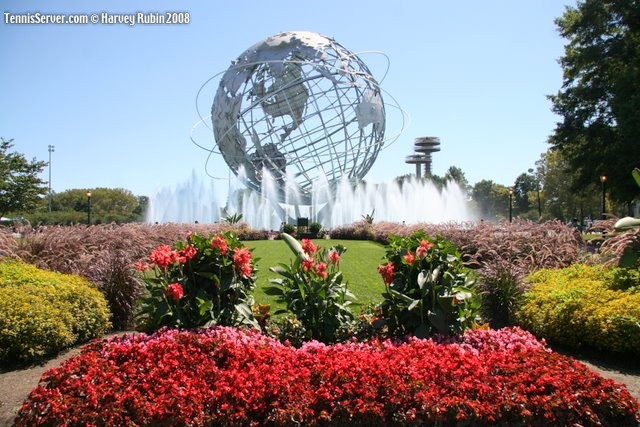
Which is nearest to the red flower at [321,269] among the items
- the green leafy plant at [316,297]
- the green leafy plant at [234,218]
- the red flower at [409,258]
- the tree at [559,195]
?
the green leafy plant at [316,297]

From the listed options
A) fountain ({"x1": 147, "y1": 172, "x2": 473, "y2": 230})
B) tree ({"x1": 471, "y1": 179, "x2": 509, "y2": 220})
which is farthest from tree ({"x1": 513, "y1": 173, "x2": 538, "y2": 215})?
fountain ({"x1": 147, "y1": 172, "x2": 473, "y2": 230})

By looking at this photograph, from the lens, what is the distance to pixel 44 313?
6.48m

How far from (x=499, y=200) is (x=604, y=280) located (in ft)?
318

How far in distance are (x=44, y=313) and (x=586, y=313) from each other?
6.62 m

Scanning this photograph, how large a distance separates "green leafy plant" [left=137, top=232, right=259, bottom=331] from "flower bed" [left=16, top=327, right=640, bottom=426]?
34.1 inches

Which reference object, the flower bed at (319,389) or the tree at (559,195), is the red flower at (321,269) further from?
the tree at (559,195)

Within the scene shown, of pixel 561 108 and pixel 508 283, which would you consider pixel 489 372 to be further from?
pixel 561 108

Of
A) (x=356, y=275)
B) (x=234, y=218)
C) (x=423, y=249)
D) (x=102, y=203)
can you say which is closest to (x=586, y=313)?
(x=423, y=249)

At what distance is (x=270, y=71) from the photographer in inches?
1383

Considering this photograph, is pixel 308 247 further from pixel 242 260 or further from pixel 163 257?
pixel 163 257

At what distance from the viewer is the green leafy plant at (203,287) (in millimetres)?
5656

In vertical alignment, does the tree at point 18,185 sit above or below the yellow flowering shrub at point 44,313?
above

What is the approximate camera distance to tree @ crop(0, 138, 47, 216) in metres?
29.0

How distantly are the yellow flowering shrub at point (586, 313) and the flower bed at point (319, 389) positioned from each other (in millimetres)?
1975
